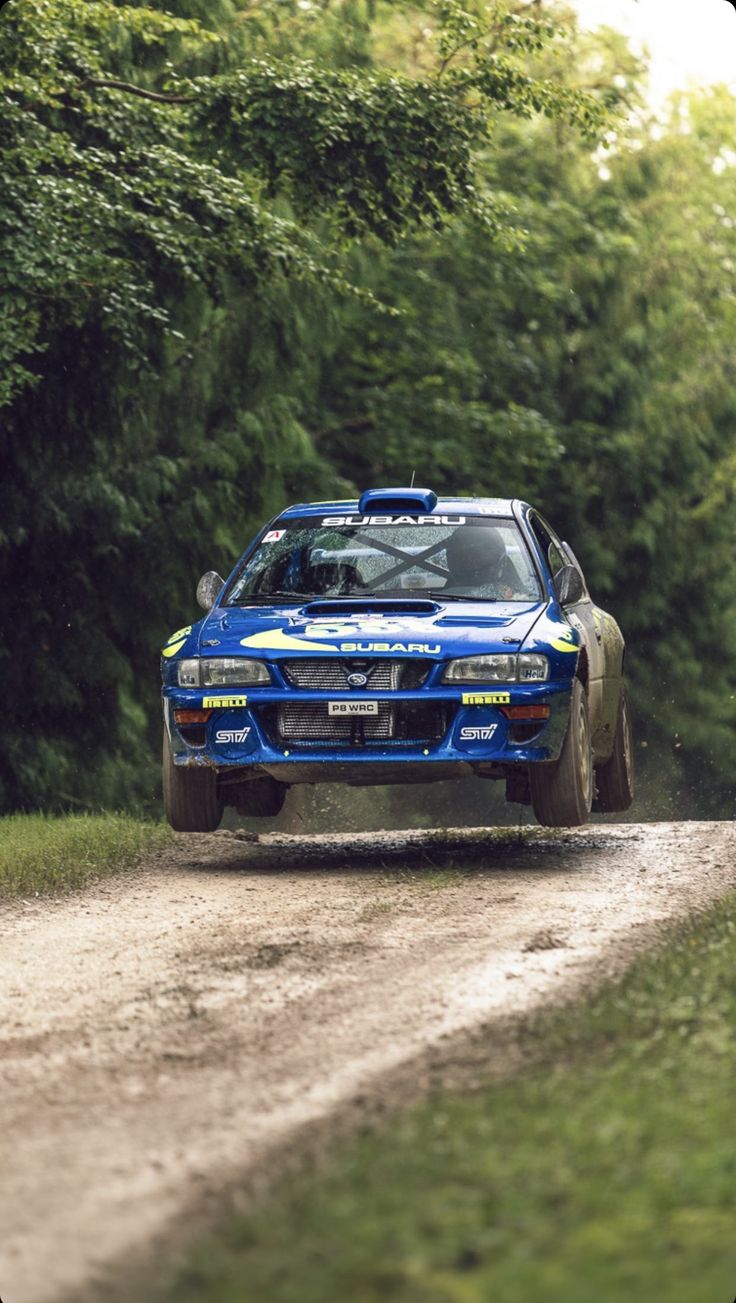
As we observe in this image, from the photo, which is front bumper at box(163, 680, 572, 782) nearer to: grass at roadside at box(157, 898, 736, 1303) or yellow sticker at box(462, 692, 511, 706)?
yellow sticker at box(462, 692, 511, 706)

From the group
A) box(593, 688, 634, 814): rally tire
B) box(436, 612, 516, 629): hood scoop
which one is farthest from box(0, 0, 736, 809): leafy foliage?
box(436, 612, 516, 629): hood scoop

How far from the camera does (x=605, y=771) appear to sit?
13125 mm

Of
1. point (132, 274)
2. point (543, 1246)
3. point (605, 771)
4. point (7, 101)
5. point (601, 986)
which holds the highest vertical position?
point (7, 101)

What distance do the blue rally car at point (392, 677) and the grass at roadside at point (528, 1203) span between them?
4.69 metres

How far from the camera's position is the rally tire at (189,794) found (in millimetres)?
11250

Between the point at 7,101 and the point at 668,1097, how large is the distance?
39.7ft

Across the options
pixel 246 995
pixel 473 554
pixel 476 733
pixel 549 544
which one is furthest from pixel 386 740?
pixel 246 995

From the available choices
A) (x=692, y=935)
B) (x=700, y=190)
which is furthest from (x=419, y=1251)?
(x=700, y=190)

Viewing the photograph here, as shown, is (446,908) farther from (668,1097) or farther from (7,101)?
(7,101)

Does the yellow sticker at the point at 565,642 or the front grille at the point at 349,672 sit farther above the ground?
the yellow sticker at the point at 565,642

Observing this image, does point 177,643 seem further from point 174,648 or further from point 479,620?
point 479,620

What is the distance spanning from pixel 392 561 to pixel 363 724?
4.60 ft

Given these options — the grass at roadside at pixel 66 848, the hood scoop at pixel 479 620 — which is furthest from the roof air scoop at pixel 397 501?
the grass at roadside at pixel 66 848

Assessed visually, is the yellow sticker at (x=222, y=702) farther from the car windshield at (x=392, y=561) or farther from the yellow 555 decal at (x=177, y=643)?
the car windshield at (x=392, y=561)
